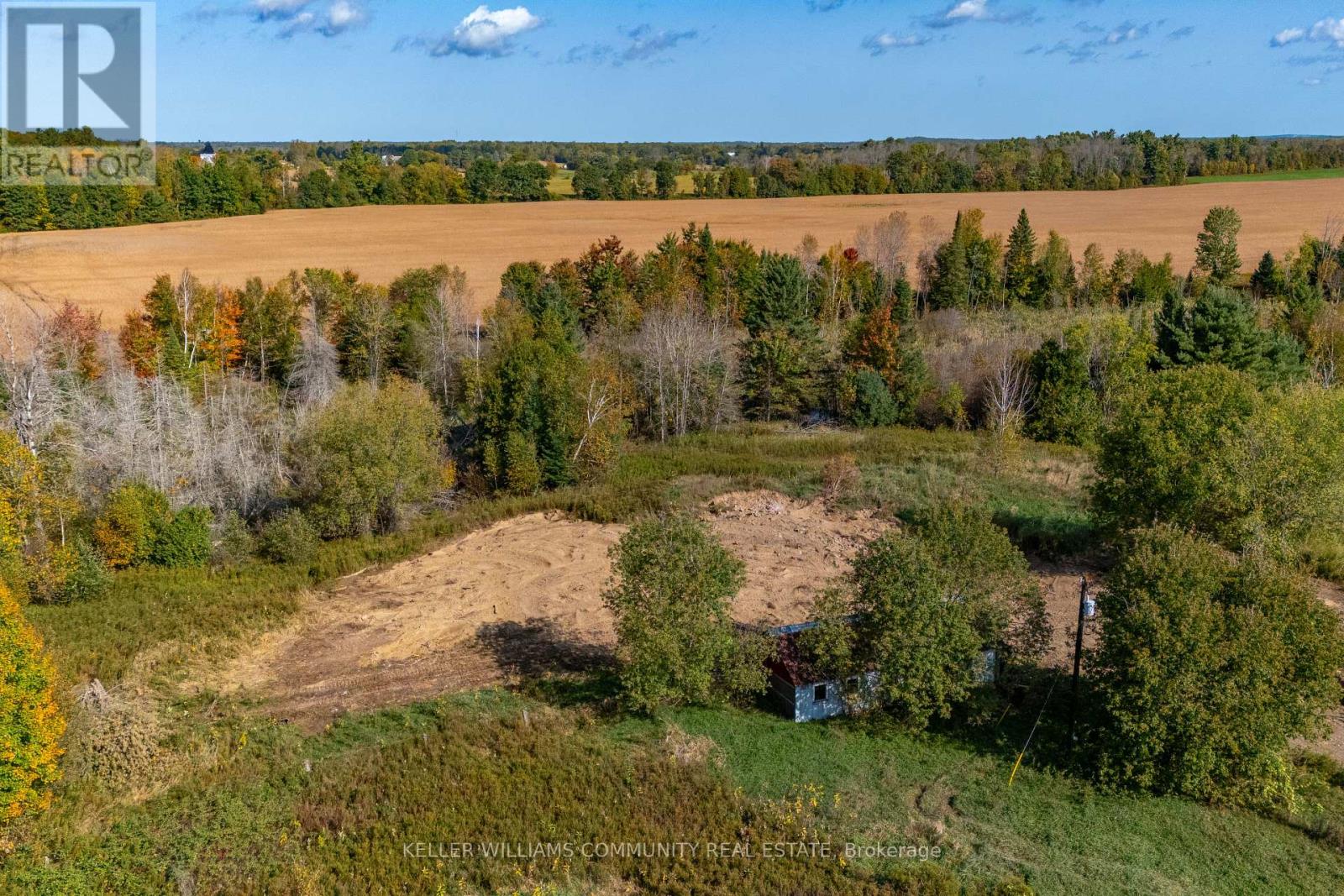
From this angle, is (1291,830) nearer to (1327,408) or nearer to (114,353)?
(1327,408)

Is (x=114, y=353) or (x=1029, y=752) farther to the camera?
(x=114, y=353)

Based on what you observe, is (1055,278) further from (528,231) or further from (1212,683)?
(1212,683)

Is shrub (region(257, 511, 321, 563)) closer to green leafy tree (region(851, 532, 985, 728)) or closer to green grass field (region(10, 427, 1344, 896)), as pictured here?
green grass field (region(10, 427, 1344, 896))

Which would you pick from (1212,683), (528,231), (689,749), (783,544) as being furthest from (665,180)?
(1212,683)

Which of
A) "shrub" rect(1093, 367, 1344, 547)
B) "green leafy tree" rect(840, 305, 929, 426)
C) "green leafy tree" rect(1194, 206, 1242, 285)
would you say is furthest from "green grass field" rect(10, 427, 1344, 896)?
"green leafy tree" rect(1194, 206, 1242, 285)

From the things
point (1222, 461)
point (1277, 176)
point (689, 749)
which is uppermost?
point (1277, 176)

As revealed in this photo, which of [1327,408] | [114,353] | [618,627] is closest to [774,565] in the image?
[618,627]
